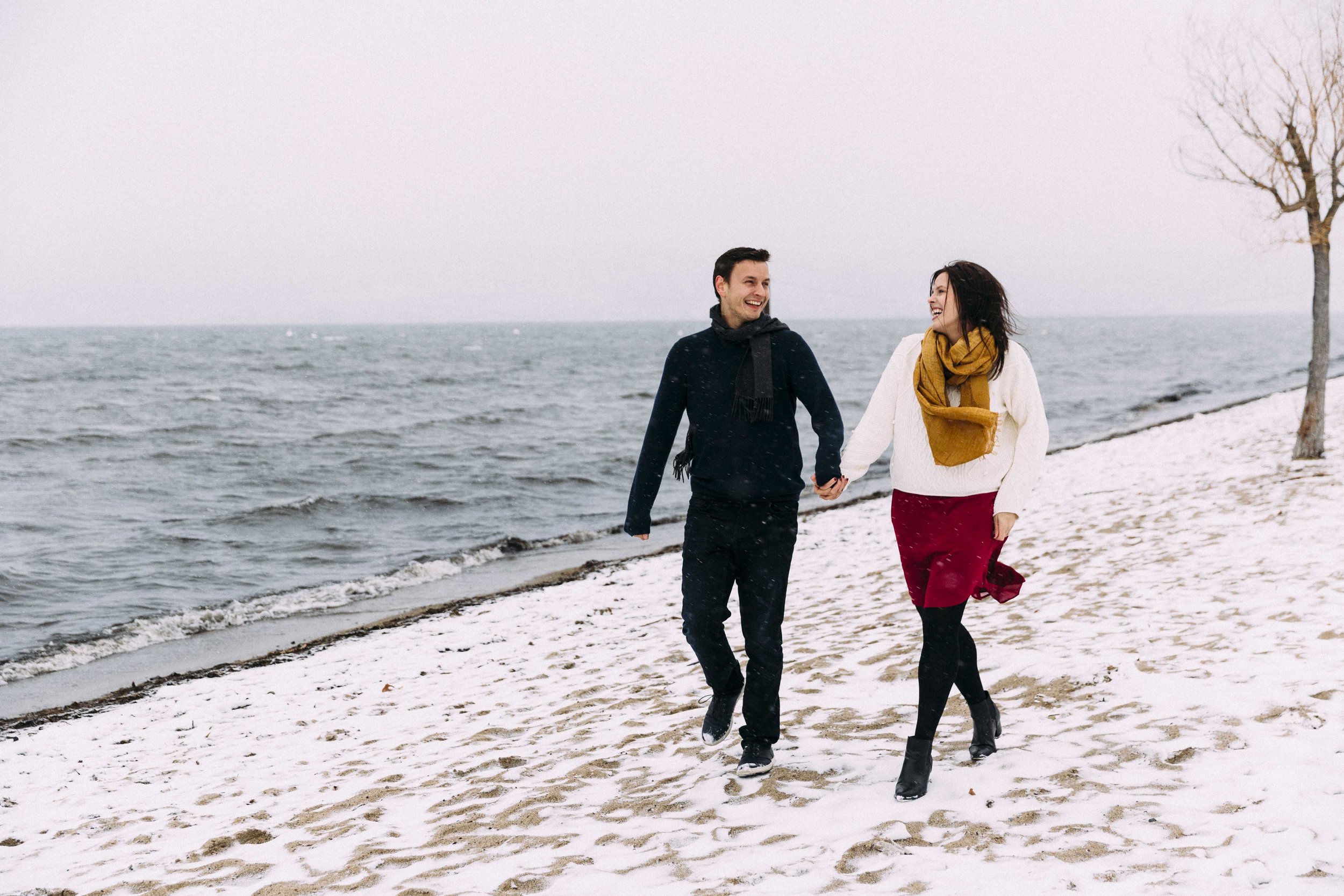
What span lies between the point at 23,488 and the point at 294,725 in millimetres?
17586

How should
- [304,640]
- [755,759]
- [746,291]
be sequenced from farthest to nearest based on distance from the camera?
[304,640], [755,759], [746,291]

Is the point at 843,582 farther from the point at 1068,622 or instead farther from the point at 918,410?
the point at 918,410

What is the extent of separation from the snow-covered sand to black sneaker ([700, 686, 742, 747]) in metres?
0.14

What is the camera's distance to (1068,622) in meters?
6.21

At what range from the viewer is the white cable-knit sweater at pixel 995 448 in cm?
350

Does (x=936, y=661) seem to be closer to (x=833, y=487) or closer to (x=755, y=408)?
(x=833, y=487)

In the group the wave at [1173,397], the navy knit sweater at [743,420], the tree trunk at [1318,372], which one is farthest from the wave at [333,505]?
the wave at [1173,397]

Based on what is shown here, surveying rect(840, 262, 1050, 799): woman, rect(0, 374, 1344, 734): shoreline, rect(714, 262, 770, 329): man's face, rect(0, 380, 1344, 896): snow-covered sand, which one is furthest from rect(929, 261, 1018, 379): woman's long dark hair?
rect(0, 374, 1344, 734): shoreline

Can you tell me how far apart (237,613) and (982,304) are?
1024 centimetres

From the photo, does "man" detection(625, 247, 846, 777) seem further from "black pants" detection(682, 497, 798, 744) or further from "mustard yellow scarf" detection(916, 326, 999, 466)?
"mustard yellow scarf" detection(916, 326, 999, 466)

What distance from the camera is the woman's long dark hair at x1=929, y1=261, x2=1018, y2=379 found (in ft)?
11.4

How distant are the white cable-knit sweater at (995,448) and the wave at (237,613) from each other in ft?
30.4

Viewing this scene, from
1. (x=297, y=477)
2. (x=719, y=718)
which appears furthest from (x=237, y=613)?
(x=297, y=477)

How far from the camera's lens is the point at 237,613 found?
11.0 m
